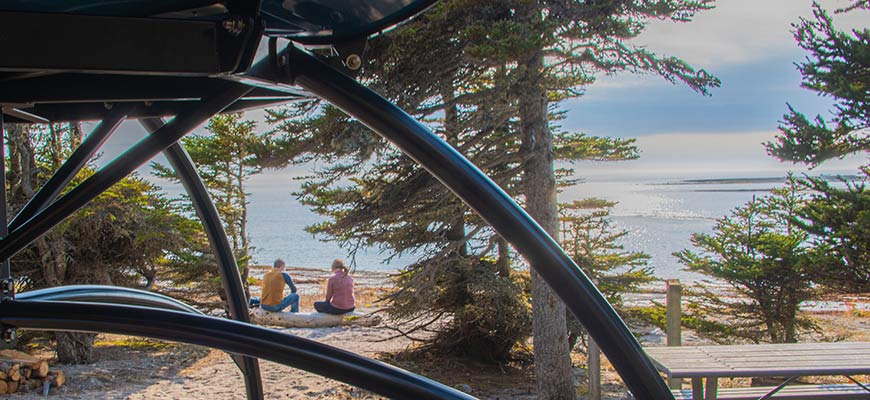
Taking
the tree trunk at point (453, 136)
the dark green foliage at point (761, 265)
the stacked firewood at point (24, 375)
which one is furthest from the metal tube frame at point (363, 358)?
the dark green foliage at point (761, 265)

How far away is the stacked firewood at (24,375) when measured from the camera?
5.24 m

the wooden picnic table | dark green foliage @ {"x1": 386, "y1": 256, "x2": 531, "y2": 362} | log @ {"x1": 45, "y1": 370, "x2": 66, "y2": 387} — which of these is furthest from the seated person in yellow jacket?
the wooden picnic table

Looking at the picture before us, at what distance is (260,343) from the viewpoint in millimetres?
447

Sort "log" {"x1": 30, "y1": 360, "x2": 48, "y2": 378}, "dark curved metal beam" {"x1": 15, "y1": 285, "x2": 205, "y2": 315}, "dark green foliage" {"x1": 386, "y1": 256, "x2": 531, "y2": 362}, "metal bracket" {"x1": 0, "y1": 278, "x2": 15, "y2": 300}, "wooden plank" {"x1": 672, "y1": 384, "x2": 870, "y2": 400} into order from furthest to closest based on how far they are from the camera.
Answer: "dark green foliage" {"x1": 386, "y1": 256, "x2": 531, "y2": 362} → "log" {"x1": 30, "y1": 360, "x2": 48, "y2": 378} → "wooden plank" {"x1": 672, "y1": 384, "x2": 870, "y2": 400} → "dark curved metal beam" {"x1": 15, "y1": 285, "x2": 205, "y2": 315} → "metal bracket" {"x1": 0, "y1": 278, "x2": 15, "y2": 300}

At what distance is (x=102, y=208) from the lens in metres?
6.28

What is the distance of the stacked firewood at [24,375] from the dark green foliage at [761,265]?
647 centimetres

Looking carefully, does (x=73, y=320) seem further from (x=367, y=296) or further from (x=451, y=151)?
(x=367, y=296)

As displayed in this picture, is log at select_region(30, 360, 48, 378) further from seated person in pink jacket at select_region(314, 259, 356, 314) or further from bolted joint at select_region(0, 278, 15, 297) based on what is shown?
bolted joint at select_region(0, 278, 15, 297)

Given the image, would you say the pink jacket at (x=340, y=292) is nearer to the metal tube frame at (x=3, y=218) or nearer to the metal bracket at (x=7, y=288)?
the metal tube frame at (x=3, y=218)

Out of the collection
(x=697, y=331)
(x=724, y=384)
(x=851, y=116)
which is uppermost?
(x=851, y=116)

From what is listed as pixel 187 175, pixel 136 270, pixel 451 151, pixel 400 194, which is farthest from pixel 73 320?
pixel 136 270

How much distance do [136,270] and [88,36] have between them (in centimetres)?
737

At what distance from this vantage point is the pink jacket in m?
8.35

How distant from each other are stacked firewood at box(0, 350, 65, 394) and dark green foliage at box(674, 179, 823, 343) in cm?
647
